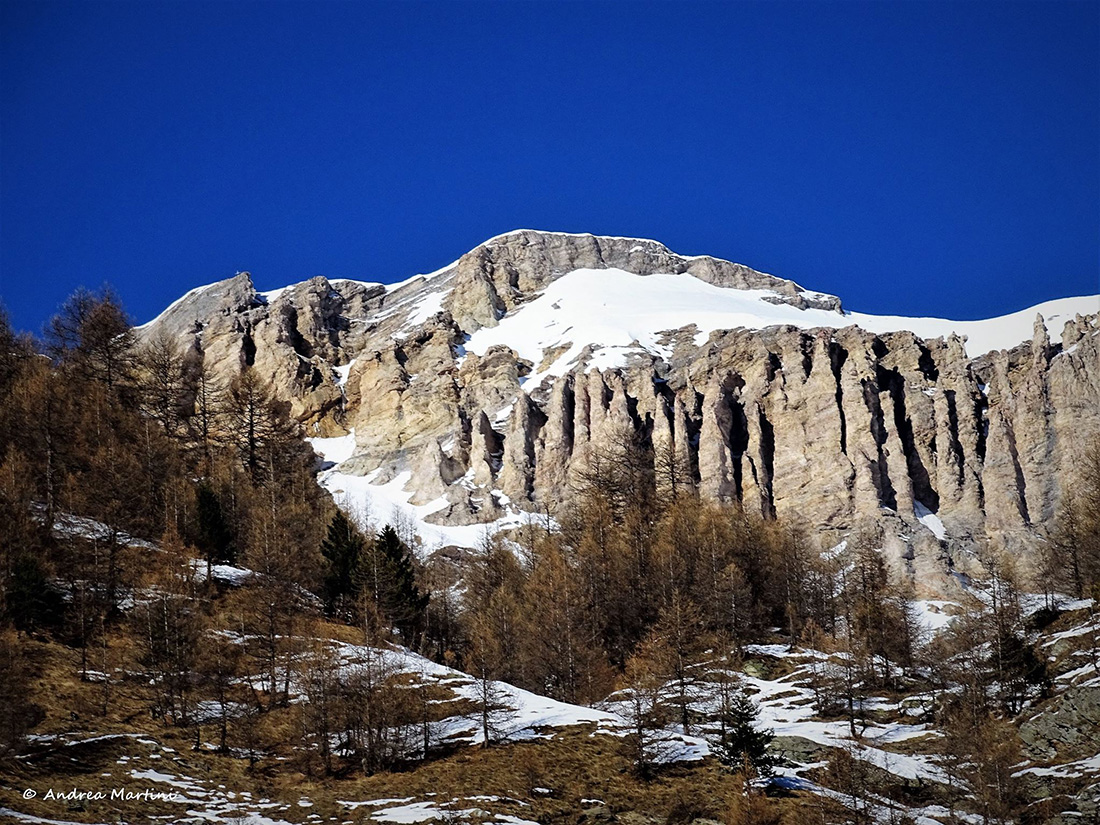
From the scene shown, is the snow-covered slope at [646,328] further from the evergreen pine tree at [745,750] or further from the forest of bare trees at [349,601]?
the evergreen pine tree at [745,750]

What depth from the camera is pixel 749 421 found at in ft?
443

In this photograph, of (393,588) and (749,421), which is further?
(749,421)

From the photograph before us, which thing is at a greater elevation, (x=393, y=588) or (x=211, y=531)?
(x=211, y=531)

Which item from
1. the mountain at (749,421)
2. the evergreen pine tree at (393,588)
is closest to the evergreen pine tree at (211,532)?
the evergreen pine tree at (393,588)

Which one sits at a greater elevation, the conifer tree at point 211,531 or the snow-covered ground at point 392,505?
the snow-covered ground at point 392,505

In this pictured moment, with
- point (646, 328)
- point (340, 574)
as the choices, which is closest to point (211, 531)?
point (340, 574)

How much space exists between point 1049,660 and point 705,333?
12513 cm

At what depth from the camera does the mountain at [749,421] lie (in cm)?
11888

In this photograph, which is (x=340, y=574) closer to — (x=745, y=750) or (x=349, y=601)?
(x=349, y=601)

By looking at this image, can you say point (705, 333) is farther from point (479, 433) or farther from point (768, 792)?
point (768, 792)

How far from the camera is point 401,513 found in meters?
132

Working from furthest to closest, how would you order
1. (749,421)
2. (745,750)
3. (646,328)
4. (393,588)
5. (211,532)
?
1. (646,328)
2. (749,421)
3. (211,532)
4. (393,588)
5. (745,750)

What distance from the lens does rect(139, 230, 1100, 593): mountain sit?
11888 cm

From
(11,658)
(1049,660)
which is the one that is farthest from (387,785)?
(1049,660)
